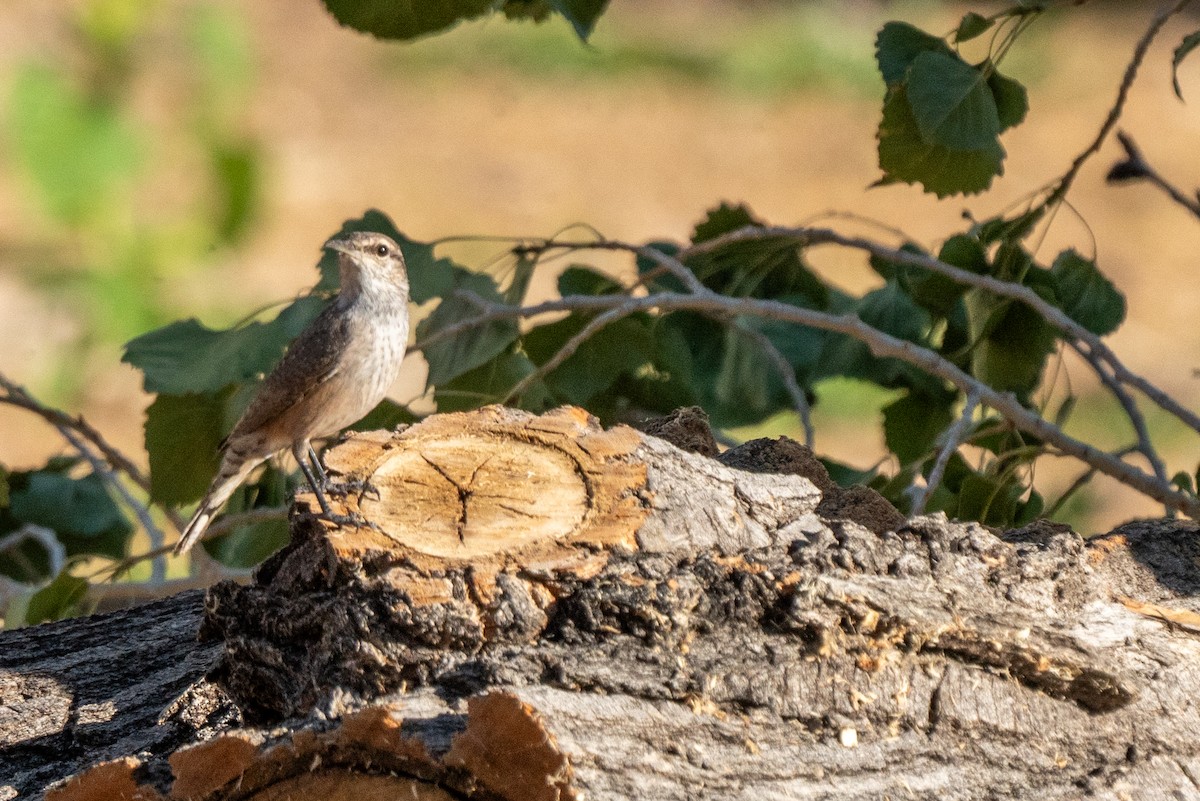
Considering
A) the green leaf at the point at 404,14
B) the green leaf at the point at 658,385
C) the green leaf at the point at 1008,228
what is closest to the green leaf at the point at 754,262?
the green leaf at the point at 658,385

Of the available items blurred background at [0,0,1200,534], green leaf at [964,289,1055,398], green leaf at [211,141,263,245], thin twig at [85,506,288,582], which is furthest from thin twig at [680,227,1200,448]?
green leaf at [211,141,263,245]

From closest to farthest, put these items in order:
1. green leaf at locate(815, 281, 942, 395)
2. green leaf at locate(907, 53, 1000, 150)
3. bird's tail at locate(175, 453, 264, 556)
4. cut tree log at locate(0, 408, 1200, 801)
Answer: cut tree log at locate(0, 408, 1200, 801)
green leaf at locate(907, 53, 1000, 150)
bird's tail at locate(175, 453, 264, 556)
green leaf at locate(815, 281, 942, 395)

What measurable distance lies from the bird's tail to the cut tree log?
1.14 m

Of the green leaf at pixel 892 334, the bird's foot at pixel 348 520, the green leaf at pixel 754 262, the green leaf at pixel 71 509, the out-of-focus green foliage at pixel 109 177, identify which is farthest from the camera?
the out-of-focus green foliage at pixel 109 177

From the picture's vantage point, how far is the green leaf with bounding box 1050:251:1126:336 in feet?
13.1

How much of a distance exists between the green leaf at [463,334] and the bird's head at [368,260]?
0.16 metres

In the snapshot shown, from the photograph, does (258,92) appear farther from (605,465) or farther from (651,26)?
(605,465)

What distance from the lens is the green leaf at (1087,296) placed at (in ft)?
13.1

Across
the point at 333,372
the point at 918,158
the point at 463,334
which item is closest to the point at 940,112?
the point at 918,158

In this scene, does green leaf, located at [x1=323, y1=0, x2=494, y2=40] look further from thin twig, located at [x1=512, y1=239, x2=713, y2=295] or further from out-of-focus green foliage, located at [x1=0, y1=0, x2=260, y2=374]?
out-of-focus green foliage, located at [x1=0, y1=0, x2=260, y2=374]

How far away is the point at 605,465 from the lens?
8.28 ft

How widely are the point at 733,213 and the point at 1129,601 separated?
6.91 feet

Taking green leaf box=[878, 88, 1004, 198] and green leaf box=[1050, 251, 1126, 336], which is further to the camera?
green leaf box=[1050, 251, 1126, 336]

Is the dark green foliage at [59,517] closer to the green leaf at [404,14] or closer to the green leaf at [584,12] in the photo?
the green leaf at [404,14]
